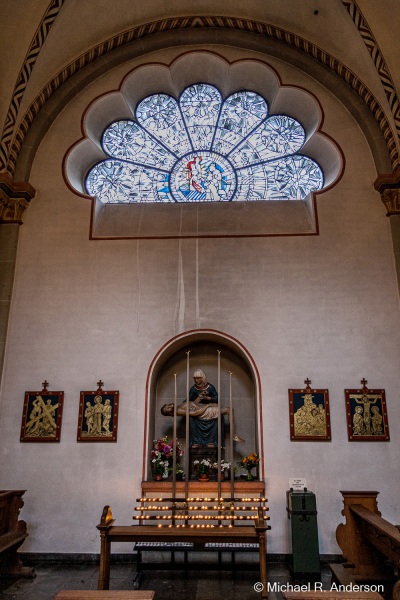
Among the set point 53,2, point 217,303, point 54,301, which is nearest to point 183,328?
point 217,303

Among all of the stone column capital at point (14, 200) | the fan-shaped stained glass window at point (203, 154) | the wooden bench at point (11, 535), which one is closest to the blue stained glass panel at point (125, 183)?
the fan-shaped stained glass window at point (203, 154)

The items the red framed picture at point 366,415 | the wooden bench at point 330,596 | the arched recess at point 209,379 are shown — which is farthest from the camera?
the arched recess at point 209,379

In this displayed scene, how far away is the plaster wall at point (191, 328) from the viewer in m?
7.04

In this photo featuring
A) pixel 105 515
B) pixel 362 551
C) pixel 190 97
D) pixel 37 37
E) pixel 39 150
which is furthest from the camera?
pixel 190 97

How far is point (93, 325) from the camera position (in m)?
7.81

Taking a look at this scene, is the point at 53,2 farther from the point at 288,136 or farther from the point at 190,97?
the point at 288,136

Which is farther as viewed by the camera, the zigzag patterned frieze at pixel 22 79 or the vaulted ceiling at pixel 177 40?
the zigzag patterned frieze at pixel 22 79

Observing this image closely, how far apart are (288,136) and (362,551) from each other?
724cm

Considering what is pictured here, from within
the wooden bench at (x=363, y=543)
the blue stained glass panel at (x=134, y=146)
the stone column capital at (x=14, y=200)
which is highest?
the blue stained glass panel at (x=134, y=146)

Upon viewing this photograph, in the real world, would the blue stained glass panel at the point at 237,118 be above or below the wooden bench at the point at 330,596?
above

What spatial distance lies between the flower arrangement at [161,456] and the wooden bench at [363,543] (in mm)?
2621

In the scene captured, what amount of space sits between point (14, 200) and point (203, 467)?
555cm

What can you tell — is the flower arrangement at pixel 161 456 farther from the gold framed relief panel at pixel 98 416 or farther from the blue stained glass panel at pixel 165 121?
the blue stained glass panel at pixel 165 121

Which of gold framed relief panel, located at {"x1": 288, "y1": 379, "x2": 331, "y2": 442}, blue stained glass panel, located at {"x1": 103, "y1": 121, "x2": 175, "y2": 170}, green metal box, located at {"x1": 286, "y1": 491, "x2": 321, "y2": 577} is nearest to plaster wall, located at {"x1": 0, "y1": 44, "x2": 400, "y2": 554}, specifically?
gold framed relief panel, located at {"x1": 288, "y1": 379, "x2": 331, "y2": 442}
